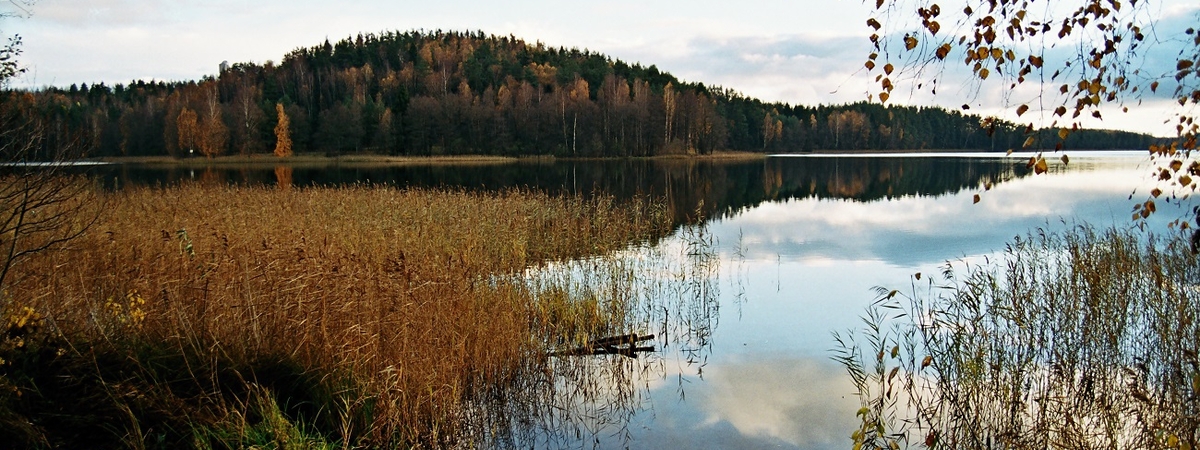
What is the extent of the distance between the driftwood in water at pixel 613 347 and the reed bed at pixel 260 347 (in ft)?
1.04

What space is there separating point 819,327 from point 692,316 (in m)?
1.76

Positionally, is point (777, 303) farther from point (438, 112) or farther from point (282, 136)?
point (282, 136)

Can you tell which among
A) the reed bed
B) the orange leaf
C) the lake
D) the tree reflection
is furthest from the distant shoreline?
the orange leaf

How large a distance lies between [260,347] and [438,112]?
75.8 metres

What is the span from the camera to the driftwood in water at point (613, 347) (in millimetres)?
8305

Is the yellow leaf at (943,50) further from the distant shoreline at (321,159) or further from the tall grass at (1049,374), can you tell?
the distant shoreline at (321,159)

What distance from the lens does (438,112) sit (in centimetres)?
7919

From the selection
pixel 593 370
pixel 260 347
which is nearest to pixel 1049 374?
pixel 593 370

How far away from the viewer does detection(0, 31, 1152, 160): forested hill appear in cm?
7950

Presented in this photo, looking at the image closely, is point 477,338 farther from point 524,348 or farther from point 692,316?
point 692,316

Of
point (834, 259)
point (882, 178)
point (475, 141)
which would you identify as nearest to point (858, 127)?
point (475, 141)

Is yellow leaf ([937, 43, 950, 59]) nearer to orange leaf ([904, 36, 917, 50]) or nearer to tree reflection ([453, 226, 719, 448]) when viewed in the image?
orange leaf ([904, 36, 917, 50])

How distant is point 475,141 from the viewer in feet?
263

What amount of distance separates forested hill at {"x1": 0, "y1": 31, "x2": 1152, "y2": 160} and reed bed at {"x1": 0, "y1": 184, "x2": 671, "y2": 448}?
57.6 m
